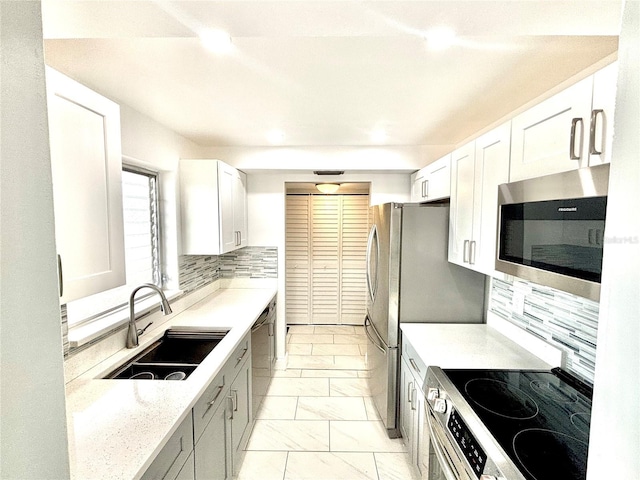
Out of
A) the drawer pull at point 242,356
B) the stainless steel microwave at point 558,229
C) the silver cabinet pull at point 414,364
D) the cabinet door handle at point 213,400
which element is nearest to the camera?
the stainless steel microwave at point 558,229

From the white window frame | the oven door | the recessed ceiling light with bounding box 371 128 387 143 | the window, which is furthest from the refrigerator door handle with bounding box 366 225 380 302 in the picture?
the window

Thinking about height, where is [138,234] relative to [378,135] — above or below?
below

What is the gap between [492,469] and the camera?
37.8 inches

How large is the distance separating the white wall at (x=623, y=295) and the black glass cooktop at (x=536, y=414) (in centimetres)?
74

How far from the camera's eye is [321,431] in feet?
8.01

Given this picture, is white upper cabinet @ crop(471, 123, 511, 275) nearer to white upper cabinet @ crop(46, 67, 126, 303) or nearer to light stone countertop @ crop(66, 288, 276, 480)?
light stone countertop @ crop(66, 288, 276, 480)

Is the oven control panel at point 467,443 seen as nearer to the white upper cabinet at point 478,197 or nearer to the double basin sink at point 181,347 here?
the white upper cabinet at point 478,197

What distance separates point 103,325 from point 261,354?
4.28 feet

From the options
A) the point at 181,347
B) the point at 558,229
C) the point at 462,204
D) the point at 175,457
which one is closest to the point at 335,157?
the point at 462,204

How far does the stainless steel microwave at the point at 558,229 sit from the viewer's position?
0.89 metres

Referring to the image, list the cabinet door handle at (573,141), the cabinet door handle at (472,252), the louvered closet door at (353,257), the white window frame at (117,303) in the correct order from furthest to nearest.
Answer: the louvered closet door at (353,257) < the cabinet door handle at (472,252) < the white window frame at (117,303) < the cabinet door handle at (573,141)

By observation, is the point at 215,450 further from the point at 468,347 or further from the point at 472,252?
the point at 472,252

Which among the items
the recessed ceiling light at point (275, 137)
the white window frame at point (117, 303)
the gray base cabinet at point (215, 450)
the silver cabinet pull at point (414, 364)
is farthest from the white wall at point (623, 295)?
the recessed ceiling light at point (275, 137)

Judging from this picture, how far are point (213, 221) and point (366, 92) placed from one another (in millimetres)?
1607
